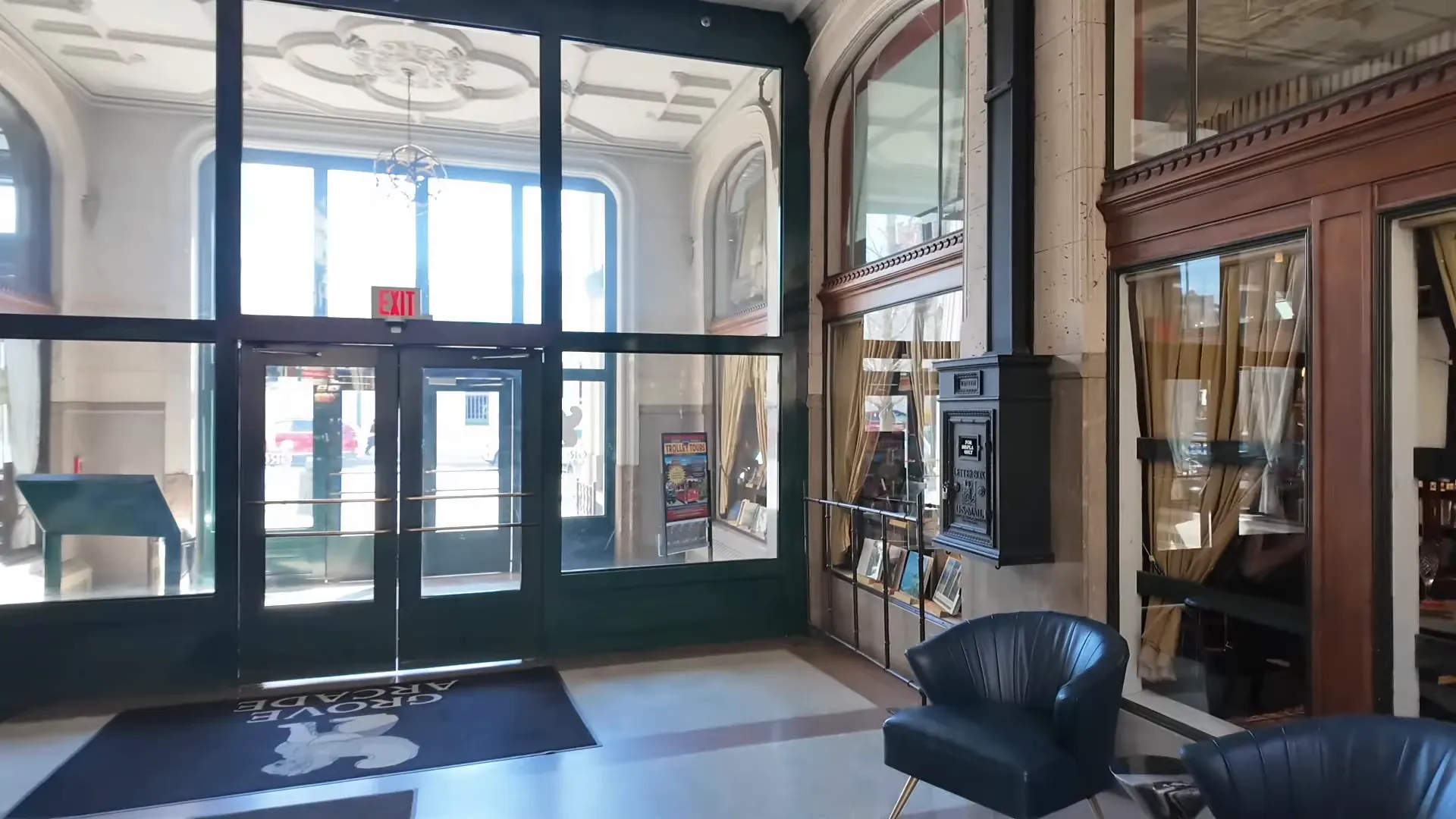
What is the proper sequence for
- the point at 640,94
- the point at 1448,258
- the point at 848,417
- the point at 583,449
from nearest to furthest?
1. the point at 1448,258
2. the point at 583,449
3. the point at 848,417
4. the point at 640,94

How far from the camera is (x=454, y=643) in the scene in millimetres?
5465

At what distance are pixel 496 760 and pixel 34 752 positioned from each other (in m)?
2.17

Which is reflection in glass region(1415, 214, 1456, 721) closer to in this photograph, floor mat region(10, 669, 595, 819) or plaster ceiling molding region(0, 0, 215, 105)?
floor mat region(10, 669, 595, 819)

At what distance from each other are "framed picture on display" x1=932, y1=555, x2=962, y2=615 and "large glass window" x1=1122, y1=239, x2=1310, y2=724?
124 cm

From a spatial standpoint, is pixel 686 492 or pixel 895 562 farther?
pixel 686 492

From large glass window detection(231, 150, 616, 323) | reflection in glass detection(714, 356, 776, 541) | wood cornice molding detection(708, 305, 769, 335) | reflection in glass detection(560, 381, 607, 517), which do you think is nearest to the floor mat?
reflection in glass detection(560, 381, 607, 517)

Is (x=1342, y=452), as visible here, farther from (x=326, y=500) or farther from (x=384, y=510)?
(x=326, y=500)

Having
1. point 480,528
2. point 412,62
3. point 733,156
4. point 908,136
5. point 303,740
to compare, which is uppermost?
point 412,62

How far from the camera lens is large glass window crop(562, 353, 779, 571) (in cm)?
580

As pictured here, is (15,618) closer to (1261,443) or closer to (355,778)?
(355,778)

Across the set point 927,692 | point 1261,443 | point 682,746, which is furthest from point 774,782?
point 1261,443

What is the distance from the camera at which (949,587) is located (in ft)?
15.9

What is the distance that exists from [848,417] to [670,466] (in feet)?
4.12

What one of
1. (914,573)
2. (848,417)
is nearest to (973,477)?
(914,573)
